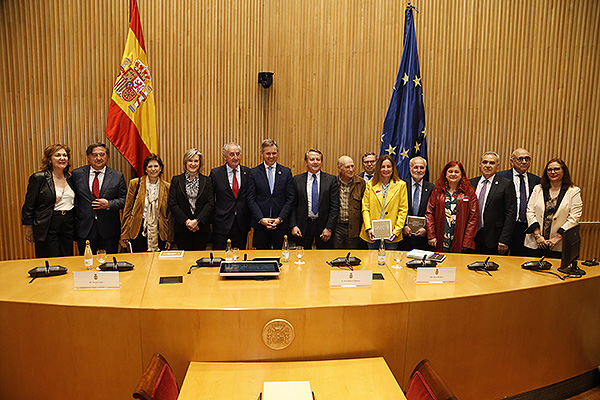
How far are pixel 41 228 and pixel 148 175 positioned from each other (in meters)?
1.06

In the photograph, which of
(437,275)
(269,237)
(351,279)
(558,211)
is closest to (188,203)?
(269,237)

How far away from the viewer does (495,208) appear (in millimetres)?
3871

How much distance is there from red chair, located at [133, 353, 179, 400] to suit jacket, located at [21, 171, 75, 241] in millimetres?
2661

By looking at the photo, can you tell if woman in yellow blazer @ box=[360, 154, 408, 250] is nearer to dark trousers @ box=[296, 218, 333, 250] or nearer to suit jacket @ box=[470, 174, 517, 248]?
dark trousers @ box=[296, 218, 333, 250]

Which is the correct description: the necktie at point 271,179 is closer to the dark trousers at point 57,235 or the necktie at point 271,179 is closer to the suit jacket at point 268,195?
the suit jacket at point 268,195

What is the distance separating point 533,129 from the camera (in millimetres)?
4988

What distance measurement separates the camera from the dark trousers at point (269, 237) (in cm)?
418

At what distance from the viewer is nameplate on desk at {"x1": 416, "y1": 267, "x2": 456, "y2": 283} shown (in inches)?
100

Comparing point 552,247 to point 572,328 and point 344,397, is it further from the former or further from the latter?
point 344,397

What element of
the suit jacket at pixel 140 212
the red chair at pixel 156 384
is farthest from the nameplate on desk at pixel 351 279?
the suit jacket at pixel 140 212

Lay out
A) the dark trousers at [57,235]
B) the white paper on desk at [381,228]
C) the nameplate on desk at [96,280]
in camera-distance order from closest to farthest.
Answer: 1. the nameplate on desk at [96,280]
2. the white paper on desk at [381,228]
3. the dark trousers at [57,235]

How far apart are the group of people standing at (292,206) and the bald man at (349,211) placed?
10 millimetres

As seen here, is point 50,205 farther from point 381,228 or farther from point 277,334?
point 381,228

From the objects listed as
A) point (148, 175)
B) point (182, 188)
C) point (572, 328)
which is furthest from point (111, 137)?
point (572, 328)
